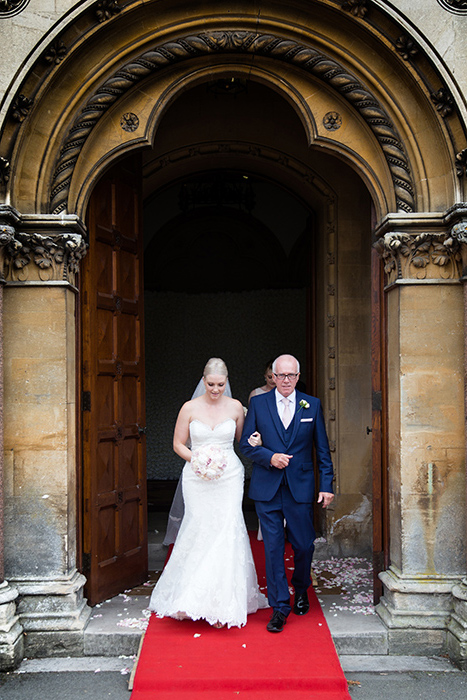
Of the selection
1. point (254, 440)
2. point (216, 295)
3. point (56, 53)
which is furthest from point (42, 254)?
point (216, 295)

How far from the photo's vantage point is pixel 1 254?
4.22 m

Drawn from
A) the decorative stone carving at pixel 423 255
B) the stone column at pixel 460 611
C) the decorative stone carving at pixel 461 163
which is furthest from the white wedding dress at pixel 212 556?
the decorative stone carving at pixel 461 163

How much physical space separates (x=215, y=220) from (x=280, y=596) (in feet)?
23.9

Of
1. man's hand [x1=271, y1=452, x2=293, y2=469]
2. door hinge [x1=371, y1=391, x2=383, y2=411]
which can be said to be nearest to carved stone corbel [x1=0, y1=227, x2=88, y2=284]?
man's hand [x1=271, y1=452, x2=293, y2=469]

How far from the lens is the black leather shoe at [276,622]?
4188 millimetres

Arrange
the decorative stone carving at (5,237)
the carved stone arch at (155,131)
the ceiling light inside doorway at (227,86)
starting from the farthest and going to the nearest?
1. the ceiling light inside doorway at (227,86)
2. the carved stone arch at (155,131)
3. the decorative stone carving at (5,237)

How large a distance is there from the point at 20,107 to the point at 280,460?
2.94 m

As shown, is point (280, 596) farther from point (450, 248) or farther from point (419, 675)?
point (450, 248)

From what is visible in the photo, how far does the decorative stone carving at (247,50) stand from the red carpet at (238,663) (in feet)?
9.89

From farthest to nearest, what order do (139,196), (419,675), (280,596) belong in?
1. (139,196)
2. (280,596)
3. (419,675)

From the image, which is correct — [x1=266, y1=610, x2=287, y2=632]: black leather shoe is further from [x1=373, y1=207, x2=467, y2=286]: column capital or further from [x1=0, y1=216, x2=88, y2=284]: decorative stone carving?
[x1=0, y1=216, x2=88, y2=284]: decorative stone carving

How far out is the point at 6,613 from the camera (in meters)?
4.09

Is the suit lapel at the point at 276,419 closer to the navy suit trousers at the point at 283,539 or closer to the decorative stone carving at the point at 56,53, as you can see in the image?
the navy suit trousers at the point at 283,539

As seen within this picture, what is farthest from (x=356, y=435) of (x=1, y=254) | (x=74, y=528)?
(x=1, y=254)
